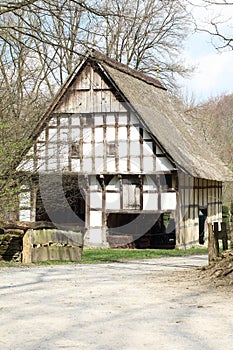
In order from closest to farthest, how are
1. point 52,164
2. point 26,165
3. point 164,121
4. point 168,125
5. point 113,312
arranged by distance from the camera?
point 113,312 < point 26,165 < point 52,164 < point 164,121 < point 168,125

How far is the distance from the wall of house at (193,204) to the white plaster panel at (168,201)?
351 millimetres

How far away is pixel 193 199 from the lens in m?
25.6

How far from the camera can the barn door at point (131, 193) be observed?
24.0 metres

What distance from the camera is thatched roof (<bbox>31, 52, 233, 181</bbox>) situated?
2317 cm

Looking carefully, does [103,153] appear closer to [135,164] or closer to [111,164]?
[111,164]

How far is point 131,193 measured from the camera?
24172 millimetres

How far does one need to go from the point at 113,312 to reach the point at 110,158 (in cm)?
1605

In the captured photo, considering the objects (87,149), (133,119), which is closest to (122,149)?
(133,119)

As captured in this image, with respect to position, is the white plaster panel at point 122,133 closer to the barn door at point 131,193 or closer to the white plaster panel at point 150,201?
the barn door at point 131,193

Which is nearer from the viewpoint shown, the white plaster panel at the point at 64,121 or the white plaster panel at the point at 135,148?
the white plaster panel at the point at 135,148

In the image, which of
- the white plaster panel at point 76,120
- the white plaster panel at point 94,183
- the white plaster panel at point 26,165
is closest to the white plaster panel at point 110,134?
the white plaster panel at point 76,120

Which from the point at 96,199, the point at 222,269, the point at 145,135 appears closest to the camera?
the point at 222,269

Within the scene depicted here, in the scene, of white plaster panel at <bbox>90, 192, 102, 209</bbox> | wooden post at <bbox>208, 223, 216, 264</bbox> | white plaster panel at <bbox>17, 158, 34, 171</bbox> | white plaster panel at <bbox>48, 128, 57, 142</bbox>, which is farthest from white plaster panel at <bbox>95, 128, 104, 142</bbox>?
wooden post at <bbox>208, 223, 216, 264</bbox>

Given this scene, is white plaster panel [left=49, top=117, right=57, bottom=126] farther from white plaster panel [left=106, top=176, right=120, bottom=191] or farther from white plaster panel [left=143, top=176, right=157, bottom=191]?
white plaster panel [left=143, top=176, right=157, bottom=191]
